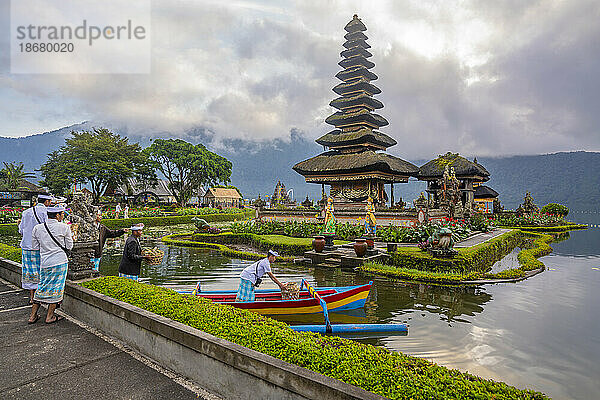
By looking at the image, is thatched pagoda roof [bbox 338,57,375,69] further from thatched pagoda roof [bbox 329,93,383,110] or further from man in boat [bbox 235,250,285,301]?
man in boat [bbox 235,250,285,301]

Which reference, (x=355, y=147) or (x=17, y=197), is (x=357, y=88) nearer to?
(x=355, y=147)

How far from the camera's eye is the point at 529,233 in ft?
99.8

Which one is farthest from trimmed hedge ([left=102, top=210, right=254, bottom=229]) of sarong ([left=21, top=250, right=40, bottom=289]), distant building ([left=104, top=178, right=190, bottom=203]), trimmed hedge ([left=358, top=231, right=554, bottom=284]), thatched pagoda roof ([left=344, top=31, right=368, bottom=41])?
thatched pagoda roof ([left=344, top=31, right=368, bottom=41])

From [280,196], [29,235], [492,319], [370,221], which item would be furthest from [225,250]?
[280,196]

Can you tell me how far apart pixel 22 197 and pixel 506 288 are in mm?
52564

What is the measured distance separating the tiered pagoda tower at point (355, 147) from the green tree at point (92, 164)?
2681 cm

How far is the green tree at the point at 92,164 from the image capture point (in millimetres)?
44094

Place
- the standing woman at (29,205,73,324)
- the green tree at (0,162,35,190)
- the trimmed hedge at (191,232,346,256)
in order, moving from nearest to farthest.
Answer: the standing woman at (29,205,73,324), the trimmed hedge at (191,232,346,256), the green tree at (0,162,35,190)

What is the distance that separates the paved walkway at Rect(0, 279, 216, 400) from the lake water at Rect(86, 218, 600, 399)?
3.97m

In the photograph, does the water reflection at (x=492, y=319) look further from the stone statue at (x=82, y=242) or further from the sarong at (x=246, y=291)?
the stone statue at (x=82, y=242)

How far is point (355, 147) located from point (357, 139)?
113cm

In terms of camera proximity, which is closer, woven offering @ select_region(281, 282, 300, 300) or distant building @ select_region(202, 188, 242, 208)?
woven offering @ select_region(281, 282, 300, 300)

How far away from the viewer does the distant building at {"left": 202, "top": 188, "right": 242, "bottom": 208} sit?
7469cm

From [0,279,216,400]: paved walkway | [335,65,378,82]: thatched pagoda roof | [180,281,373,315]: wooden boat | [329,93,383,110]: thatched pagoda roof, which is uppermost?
[335,65,378,82]: thatched pagoda roof
